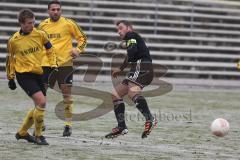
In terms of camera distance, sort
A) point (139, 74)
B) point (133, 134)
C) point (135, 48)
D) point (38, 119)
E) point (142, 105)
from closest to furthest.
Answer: point (38, 119), point (135, 48), point (142, 105), point (139, 74), point (133, 134)

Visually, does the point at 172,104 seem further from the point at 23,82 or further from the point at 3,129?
the point at 23,82

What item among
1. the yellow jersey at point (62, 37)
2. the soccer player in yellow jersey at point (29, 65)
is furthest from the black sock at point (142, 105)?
the soccer player in yellow jersey at point (29, 65)

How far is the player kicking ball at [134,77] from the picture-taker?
970 cm

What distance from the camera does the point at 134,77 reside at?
10.0 metres

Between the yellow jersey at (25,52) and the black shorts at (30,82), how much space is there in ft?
0.24

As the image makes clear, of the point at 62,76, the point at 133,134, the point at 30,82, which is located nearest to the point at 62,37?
the point at 62,76

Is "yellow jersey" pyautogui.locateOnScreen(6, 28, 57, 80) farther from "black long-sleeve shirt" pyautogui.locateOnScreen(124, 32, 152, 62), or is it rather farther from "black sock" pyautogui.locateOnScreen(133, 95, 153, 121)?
"black sock" pyautogui.locateOnScreen(133, 95, 153, 121)

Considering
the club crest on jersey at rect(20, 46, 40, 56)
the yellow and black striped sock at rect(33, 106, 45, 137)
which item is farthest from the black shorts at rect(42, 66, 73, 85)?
the yellow and black striped sock at rect(33, 106, 45, 137)

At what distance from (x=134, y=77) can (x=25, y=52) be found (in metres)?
1.95

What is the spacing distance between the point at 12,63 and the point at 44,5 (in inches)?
592

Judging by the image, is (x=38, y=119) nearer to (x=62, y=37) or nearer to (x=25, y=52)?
(x=25, y=52)

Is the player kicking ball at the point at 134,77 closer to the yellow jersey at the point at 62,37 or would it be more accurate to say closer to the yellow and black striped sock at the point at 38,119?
the yellow jersey at the point at 62,37

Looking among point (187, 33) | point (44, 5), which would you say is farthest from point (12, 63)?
point (187, 33)

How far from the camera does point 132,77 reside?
32.8ft
